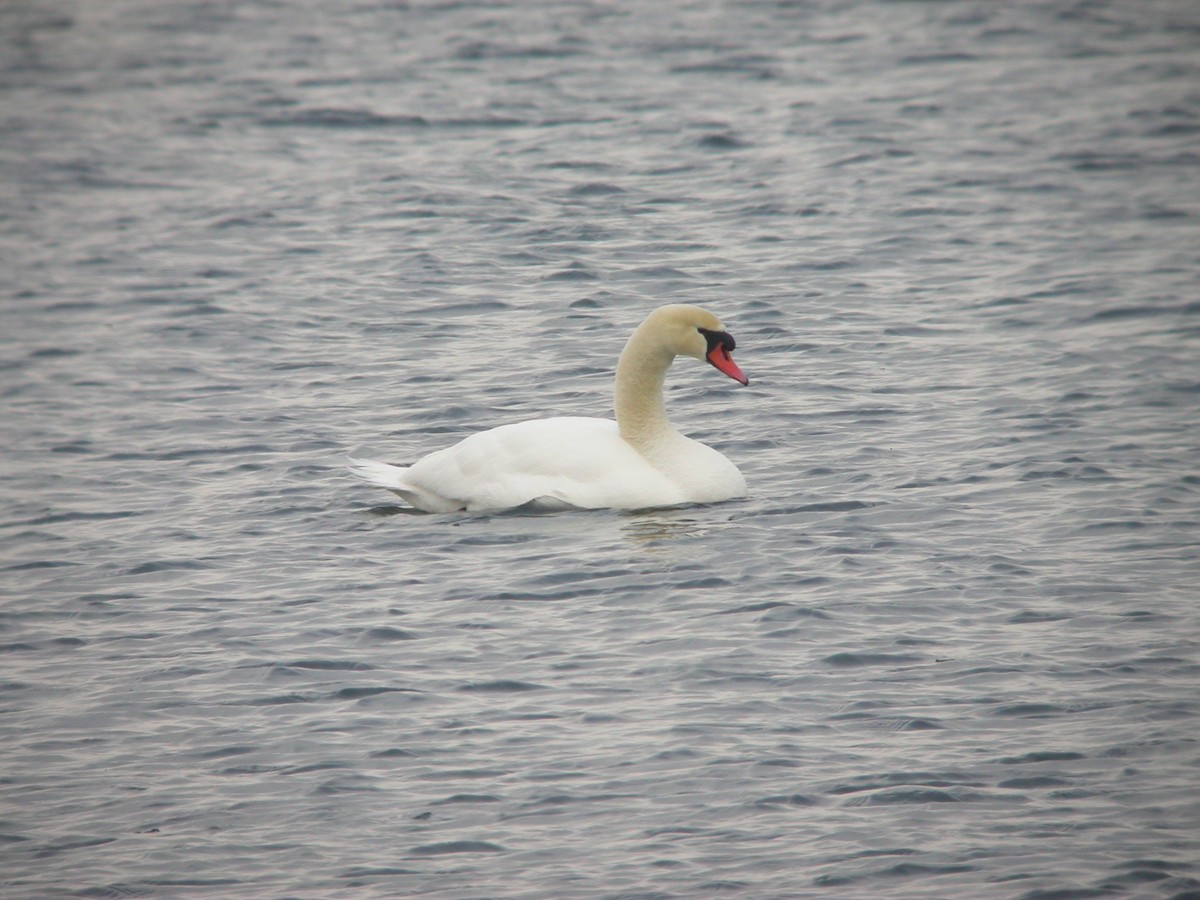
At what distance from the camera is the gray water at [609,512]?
7.34 meters

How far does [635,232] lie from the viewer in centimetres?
1814

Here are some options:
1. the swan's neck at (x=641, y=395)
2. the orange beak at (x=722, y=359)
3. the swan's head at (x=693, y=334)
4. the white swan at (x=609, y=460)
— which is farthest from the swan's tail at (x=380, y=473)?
the orange beak at (x=722, y=359)

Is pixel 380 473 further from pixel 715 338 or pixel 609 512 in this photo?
pixel 715 338

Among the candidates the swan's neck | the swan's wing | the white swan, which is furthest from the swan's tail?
the swan's neck

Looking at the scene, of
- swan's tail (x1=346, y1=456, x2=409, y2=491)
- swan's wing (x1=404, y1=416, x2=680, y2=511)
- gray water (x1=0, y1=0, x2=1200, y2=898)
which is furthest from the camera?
swan's tail (x1=346, y1=456, x2=409, y2=491)

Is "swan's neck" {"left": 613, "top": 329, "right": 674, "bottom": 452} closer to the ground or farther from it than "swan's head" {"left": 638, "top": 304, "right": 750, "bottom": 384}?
closer to the ground

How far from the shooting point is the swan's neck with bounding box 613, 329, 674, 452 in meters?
10.9

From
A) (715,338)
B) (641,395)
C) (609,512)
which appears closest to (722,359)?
(715,338)

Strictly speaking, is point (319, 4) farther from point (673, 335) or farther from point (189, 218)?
point (673, 335)

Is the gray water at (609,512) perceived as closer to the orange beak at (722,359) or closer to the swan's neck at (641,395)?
the swan's neck at (641,395)

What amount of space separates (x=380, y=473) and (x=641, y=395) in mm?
1651

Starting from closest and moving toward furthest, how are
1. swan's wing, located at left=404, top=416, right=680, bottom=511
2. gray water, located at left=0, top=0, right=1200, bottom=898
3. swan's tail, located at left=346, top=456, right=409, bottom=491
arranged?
gray water, located at left=0, top=0, right=1200, bottom=898, swan's wing, located at left=404, top=416, right=680, bottom=511, swan's tail, located at left=346, top=456, right=409, bottom=491

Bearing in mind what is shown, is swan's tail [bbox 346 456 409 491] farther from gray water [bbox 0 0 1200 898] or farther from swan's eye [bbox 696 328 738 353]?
swan's eye [bbox 696 328 738 353]

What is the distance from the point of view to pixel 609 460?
10734 mm
